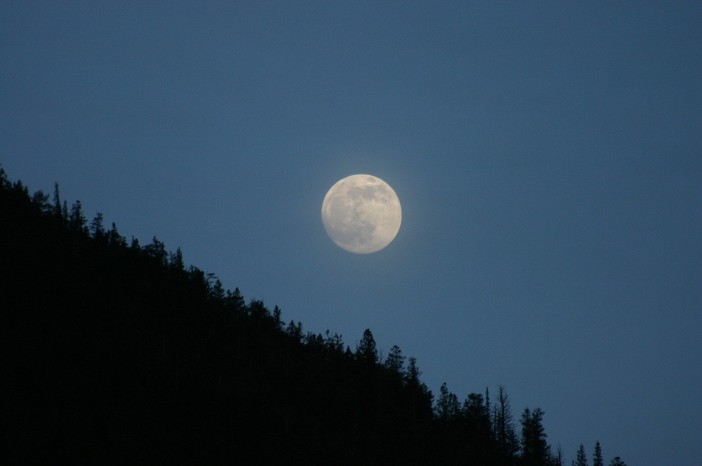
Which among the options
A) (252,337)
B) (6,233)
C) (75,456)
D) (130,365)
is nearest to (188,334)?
(252,337)

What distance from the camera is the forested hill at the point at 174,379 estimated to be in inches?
3492

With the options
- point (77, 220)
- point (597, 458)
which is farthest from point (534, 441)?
point (77, 220)

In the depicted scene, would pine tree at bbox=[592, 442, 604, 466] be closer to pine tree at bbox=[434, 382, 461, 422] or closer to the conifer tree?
pine tree at bbox=[434, 382, 461, 422]

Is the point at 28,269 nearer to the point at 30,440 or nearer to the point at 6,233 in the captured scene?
the point at 6,233

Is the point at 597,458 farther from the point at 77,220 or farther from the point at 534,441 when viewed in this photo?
the point at 77,220

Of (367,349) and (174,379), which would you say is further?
(367,349)

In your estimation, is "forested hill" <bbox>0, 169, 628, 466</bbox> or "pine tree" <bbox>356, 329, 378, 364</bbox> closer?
"forested hill" <bbox>0, 169, 628, 466</bbox>

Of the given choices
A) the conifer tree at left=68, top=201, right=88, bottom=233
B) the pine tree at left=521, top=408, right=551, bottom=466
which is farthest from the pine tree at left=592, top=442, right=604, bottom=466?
the conifer tree at left=68, top=201, right=88, bottom=233

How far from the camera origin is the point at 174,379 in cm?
10531

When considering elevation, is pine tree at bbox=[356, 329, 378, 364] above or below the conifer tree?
below

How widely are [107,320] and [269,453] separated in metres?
32.4

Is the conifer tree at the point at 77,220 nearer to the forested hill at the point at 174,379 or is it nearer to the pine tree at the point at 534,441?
the forested hill at the point at 174,379

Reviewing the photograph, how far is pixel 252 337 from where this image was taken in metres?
135

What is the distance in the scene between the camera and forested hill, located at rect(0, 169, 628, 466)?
88.7m
